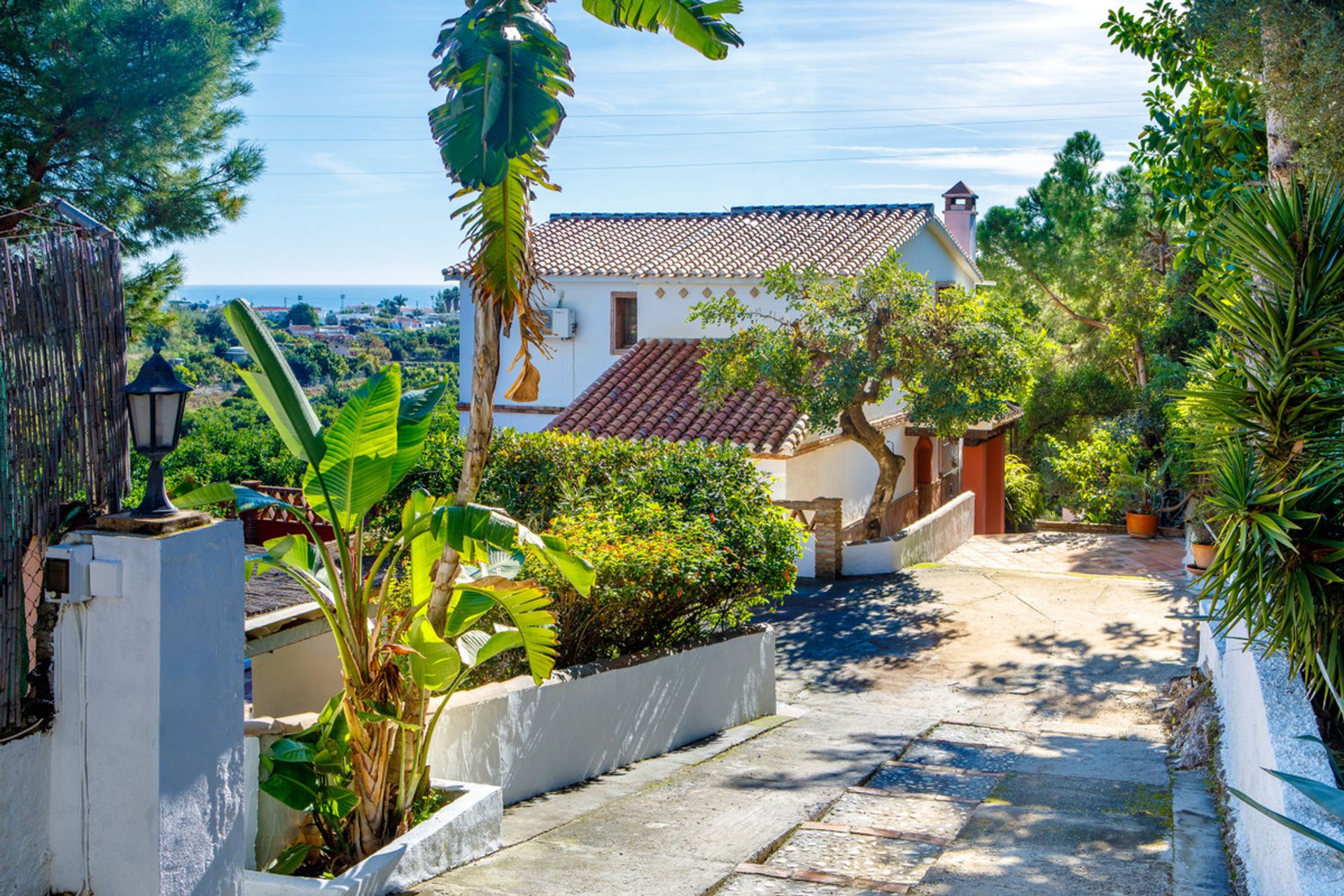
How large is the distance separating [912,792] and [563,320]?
1740 cm

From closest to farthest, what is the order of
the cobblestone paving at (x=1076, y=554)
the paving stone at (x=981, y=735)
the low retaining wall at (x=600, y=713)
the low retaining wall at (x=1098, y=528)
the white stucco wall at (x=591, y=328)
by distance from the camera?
the low retaining wall at (x=600, y=713) → the paving stone at (x=981, y=735) → the cobblestone paving at (x=1076, y=554) → the low retaining wall at (x=1098, y=528) → the white stucco wall at (x=591, y=328)

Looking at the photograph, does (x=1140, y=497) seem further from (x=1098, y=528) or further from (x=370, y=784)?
(x=370, y=784)

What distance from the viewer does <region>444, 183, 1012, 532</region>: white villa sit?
66.2 feet

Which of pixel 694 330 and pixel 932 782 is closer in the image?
pixel 932 782

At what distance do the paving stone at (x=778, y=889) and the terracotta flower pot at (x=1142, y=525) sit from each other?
723 inches

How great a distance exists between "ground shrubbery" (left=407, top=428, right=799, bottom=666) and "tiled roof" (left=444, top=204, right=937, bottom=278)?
33.2 feet

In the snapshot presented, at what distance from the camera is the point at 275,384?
5.79 metres

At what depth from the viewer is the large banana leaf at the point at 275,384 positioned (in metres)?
5.79

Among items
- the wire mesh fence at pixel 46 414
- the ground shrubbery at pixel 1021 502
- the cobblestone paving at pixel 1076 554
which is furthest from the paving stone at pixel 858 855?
the ground shrubbery at pixel 1021 502

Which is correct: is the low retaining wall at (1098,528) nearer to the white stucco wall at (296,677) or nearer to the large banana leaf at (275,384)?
the white stucco wall at (296,677)

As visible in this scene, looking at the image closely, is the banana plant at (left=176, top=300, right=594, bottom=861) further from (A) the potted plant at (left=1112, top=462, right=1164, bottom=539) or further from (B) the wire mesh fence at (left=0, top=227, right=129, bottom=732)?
(A) the potted plant at (left=1112, top=462, right=1164, bottom=539)

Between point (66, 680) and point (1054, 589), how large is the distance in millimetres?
14306

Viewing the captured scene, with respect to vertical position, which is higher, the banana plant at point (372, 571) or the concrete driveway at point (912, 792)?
the banana plant at point (372, 571)

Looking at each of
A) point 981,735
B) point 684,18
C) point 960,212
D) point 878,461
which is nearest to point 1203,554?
point 878,461
